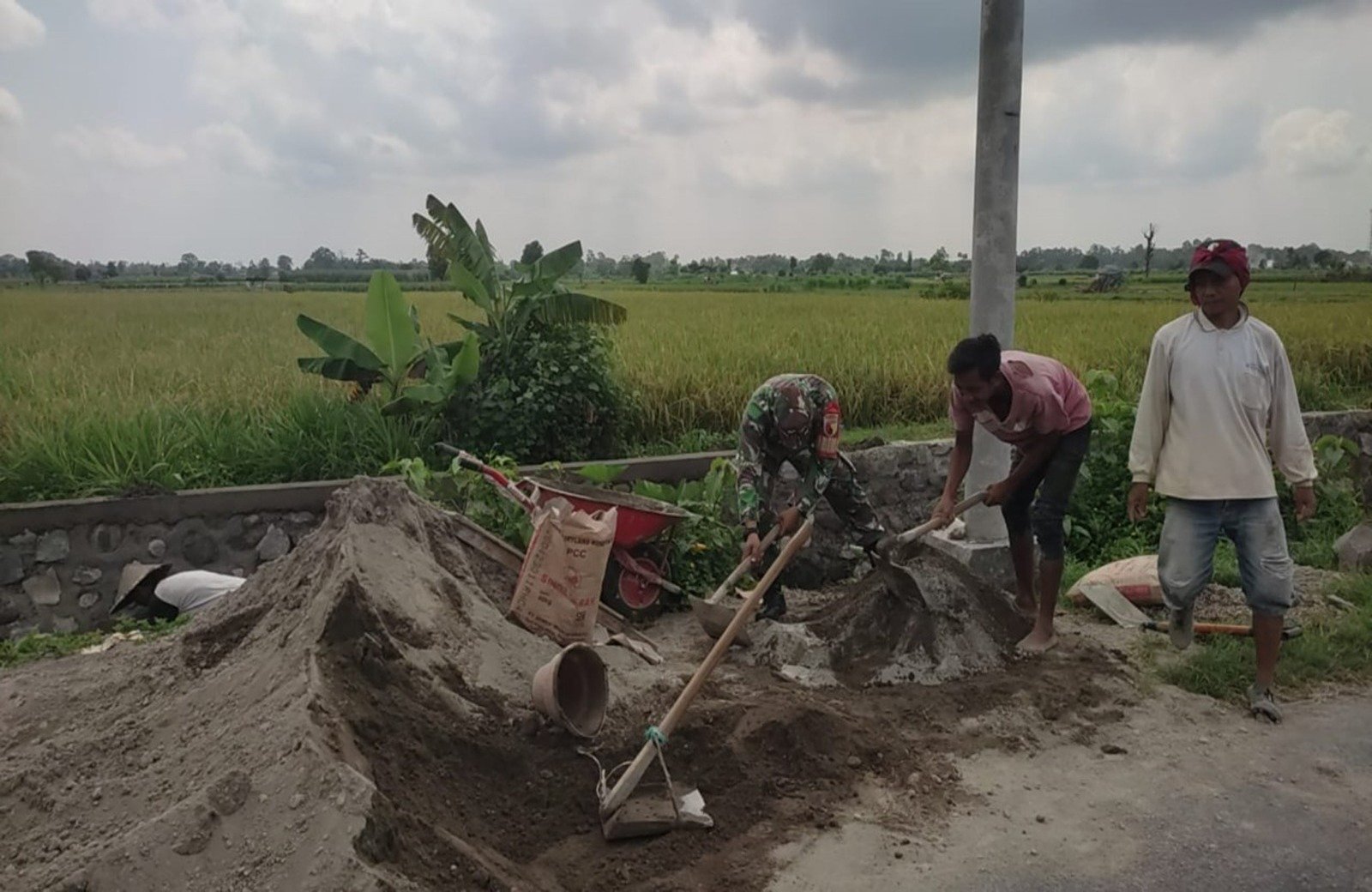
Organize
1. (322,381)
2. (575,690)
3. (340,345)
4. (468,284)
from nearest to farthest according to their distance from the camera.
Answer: (575,690)
(340,345)
(468,284)
(322,381)

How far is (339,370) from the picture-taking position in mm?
7703

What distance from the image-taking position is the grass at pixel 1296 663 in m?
4.83

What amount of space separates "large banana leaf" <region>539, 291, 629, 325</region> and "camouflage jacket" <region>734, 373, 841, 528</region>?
2.89m

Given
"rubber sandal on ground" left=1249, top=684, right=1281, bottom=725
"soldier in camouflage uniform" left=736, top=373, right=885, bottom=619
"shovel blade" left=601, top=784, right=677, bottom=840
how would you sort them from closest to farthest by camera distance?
1. "shovel blade" left=601, top=784, right=677, bottom=840
2. "rubber sandal on ground" left=1249, top=684, right=1281, bottom=725
3. "soldier in camouflage uniform" left=736, top=373, right=885, bottom=619

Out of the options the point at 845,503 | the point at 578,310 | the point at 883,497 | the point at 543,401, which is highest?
the point at 578,310

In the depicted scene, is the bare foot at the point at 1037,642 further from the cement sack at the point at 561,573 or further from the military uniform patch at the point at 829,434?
the cement sack at the point at 561,573

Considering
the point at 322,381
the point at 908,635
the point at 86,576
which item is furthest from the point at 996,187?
the point at 86,576

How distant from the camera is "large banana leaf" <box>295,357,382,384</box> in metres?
7.68

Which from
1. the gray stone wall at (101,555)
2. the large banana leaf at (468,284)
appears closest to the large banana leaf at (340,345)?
the large banana leaf at (468,284)

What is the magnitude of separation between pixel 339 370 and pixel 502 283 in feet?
4.24

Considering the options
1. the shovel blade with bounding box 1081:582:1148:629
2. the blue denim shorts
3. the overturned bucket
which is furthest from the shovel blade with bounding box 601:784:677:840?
the shovel blade with bounding box 1081:582:1148:629

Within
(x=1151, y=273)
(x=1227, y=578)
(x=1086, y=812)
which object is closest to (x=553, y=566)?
(x=1086, y=812)

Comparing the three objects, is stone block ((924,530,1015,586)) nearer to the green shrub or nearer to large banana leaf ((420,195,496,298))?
the green shrub

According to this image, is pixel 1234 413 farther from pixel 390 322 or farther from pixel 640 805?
pixel 390 322
